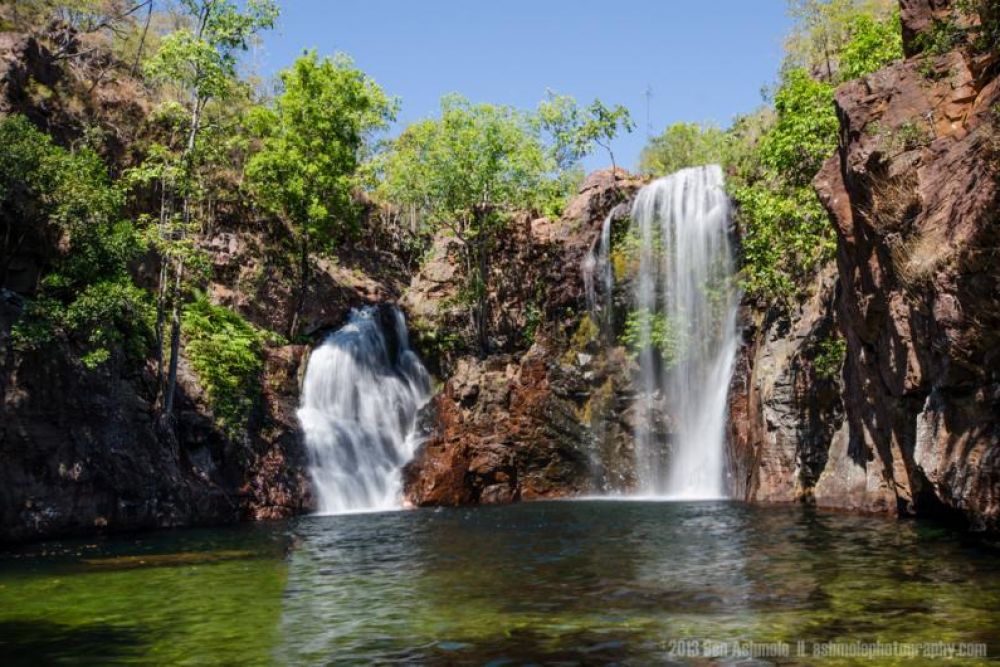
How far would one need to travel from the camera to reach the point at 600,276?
4209 cm

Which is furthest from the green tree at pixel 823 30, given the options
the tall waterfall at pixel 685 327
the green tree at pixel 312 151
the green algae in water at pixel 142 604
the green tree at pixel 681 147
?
the green algae in water at pixel 142 604

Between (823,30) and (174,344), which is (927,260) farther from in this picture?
(823,30)

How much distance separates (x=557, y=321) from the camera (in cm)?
4297

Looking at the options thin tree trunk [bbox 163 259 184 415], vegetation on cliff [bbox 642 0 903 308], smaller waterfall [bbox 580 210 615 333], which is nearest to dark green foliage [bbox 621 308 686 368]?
smaller waterfall [bbox 580 210 615 333]

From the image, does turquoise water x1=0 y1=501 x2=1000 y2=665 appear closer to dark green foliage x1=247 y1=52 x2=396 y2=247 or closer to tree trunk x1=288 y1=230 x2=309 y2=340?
tree trunk x1=288 y1=230 x2=309 y2=340

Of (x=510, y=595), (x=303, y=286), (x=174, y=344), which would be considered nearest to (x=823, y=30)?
(x=303, y=286)

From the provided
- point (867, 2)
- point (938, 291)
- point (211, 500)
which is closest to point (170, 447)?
point (211, 500)

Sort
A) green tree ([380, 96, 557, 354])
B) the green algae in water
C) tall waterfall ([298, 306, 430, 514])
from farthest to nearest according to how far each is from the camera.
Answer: green tree ([380, 96, 557, 354]) < tall waterfall ([298, 306, 430, 514]) < the green algae in water

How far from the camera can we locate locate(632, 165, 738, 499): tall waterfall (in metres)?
35.5

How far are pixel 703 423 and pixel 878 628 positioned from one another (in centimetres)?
2607

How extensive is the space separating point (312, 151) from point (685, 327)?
19.1 meters

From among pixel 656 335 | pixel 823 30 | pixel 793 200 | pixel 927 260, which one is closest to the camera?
pixel 927 260

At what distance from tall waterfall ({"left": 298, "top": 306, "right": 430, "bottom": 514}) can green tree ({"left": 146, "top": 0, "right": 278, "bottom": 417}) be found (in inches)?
276

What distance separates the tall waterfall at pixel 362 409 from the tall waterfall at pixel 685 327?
34.5ft
